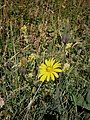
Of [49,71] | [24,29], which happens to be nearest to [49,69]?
[49,71]

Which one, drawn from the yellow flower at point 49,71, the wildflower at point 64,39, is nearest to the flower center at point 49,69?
the yellow flower at point 49,71

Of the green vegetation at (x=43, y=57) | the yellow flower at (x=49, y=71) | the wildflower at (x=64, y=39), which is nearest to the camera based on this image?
the wildflower at (x=64, y=39)

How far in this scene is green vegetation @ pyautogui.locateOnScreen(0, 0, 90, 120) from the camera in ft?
6.36

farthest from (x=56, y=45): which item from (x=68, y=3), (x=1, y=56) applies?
(x=68, y=3)

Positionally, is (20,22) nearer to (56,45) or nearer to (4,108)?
(56,45)

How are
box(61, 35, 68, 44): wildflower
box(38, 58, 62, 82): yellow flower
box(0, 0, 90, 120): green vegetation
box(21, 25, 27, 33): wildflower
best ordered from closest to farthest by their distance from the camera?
box(61, 35, 68, 44): wildflower < box(38, 58, 62, 82): yellow flower < box(0, 0, 90, 120): green vegetation < box(21, 25, 27, 33): wildflower

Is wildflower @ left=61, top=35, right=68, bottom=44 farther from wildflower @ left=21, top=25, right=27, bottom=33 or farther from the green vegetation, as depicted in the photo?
wildflower @ left=21, top=25, right=27, bottom=33

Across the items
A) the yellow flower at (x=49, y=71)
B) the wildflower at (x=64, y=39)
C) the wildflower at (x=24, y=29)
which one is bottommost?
the yellow flower at (x=49, y=71)

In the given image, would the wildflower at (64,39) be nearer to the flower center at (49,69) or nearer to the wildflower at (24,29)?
the flower center at (49,69)

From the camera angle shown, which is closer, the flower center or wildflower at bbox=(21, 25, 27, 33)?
the flower center

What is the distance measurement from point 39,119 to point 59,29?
1.22 m

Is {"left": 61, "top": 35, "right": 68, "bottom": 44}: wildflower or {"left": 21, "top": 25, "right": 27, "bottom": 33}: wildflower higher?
{"left": 21, "top": 25, "right": 27, "bottom": 33}: wildflower

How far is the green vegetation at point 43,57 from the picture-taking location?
6.36 feet

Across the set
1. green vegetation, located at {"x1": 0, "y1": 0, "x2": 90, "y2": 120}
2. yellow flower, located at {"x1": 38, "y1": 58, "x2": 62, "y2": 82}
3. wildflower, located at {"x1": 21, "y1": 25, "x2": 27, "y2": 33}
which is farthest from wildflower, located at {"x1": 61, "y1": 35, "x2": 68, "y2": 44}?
wildflower, located at {"x1": 21, "y1": 25, "x2": 27, "y2": 33}
